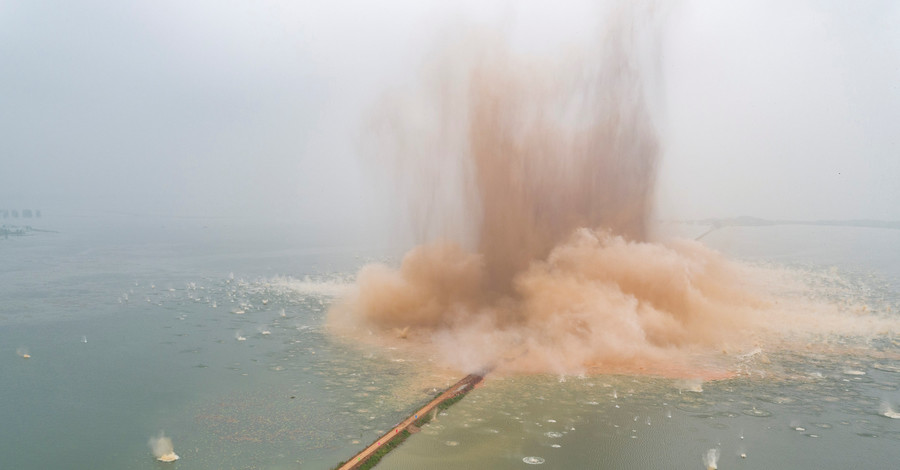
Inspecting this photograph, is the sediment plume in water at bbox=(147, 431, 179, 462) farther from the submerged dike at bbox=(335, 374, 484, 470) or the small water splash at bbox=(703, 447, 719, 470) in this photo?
the small water splash at bbox=(703, 447, 719, 470)

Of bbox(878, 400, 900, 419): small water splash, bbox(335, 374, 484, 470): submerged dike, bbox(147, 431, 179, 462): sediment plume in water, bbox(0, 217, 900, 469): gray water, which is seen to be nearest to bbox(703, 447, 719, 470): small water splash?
bbox(0, 217, 900, 469): gray water

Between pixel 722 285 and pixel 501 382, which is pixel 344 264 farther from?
pixel 501 382

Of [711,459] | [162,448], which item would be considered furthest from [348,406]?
[711,459]

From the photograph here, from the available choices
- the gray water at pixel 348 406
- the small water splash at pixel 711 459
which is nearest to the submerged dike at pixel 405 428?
the gray water at pixel 348 406

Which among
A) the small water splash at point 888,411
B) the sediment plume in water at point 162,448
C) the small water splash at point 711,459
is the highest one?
the small water splash at point 888,411

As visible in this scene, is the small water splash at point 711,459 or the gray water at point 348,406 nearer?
the small water splash at point 711,459

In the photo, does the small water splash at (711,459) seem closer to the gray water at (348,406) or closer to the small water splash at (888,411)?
the gray water at (348,406)

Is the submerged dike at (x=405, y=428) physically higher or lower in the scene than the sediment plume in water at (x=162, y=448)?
higher
